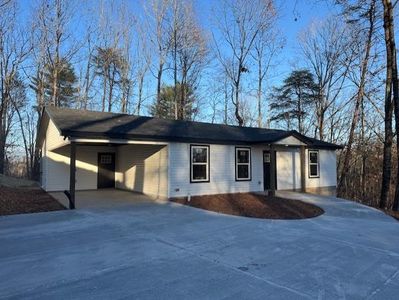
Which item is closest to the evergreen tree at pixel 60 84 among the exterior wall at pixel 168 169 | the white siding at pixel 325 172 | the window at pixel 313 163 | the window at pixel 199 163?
the exterior wall at pixel 168 169

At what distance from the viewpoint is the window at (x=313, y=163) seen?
686 inches

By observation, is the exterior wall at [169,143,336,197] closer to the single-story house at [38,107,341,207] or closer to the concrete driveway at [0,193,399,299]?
the single-story house at [38,107,341,207]

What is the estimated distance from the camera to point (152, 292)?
11.9ft

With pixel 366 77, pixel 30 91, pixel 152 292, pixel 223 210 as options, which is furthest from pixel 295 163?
pixel 30 91

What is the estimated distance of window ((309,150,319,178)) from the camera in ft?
57.2

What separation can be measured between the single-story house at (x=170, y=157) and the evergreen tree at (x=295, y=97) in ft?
28.8

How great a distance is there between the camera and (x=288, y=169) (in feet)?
54.7

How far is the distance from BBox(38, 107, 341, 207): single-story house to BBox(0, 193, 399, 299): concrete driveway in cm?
365

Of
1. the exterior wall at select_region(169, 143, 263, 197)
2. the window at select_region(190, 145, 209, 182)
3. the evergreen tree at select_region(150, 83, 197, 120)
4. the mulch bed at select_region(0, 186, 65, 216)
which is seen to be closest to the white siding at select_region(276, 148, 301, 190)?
the exterior wall at select_region(169, 143, 263, 197)

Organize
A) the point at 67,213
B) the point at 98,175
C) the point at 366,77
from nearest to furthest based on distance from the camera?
the point at 67,213, the point at 98,175, the point at 366,77

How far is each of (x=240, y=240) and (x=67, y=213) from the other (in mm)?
5474

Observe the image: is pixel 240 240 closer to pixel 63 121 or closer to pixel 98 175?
pixel 63 121

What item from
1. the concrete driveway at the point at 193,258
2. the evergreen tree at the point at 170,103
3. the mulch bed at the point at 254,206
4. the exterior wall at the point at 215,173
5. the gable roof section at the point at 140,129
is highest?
the evergreen tree at the point at 170,103

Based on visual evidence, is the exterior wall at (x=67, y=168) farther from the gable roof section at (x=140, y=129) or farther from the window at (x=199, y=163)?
the window at (x=199, y=163)
